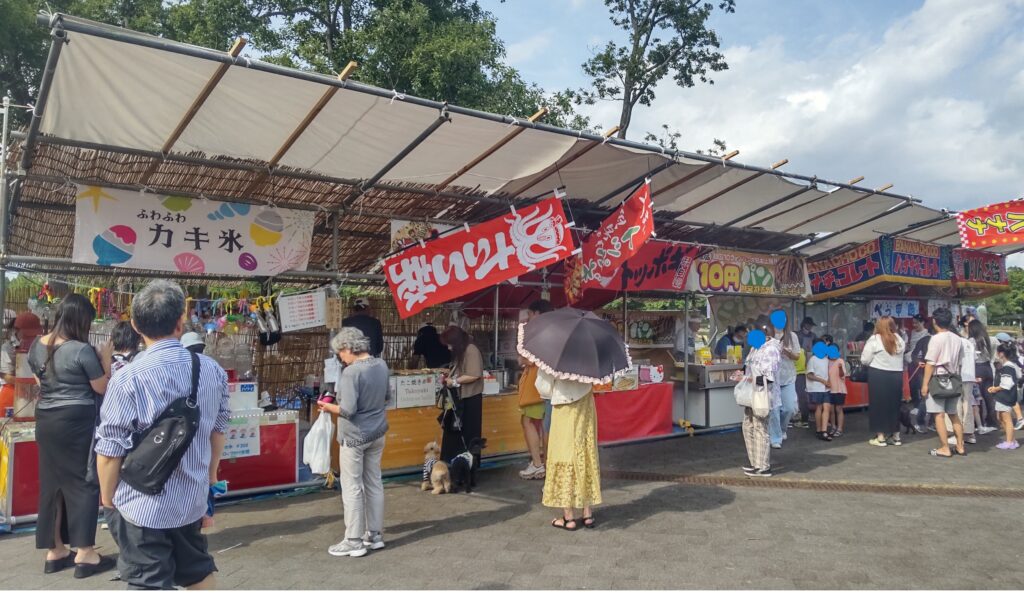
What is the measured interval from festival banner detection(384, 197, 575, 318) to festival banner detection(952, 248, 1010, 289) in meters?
9.78

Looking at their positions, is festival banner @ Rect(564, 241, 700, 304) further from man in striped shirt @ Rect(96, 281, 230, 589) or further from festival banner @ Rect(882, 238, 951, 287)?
man in striped shirt @ Rect(96, 281, 230, 589)

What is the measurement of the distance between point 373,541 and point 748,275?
7.35 metres

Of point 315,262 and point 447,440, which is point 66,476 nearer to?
point 447,440

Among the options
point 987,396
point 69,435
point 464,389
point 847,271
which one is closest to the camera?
point 69,435

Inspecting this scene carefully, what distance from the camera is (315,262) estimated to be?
8.61m

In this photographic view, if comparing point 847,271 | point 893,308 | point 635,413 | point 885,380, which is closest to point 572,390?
point 635,413

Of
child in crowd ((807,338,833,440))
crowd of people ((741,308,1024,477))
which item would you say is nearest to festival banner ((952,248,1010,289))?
crowd of people ((741,308,1024,477))

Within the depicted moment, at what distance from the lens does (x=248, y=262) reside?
6227 millimetres

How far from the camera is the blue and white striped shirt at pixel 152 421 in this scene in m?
2.50

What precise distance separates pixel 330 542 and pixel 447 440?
1981 millimetres

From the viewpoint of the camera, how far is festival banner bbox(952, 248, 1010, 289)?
12.2 metres

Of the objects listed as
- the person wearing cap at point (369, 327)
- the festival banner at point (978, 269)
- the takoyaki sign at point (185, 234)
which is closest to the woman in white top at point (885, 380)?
the festival banner at point (978, 269)

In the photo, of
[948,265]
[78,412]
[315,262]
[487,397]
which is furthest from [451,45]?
[78,412]

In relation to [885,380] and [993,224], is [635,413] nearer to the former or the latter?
[885,380]
